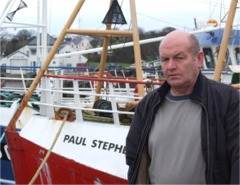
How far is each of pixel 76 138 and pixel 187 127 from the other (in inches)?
151

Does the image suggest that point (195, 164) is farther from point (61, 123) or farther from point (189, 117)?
point (61, 123)

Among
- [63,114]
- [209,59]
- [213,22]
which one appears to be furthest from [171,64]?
[213,22]

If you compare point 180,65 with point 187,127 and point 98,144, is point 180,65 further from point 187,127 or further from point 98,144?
point 98,144

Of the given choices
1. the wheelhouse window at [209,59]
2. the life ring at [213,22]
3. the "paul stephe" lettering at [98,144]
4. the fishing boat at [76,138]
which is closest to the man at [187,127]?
the fishing boat at [76,138]

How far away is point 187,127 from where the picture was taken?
2328mm

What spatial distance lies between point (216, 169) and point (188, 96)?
41 centimetres

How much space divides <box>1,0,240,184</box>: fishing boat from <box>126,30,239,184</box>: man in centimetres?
289

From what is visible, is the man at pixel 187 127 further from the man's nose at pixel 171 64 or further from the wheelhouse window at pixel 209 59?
the wheelhouse window at pixel 209 59

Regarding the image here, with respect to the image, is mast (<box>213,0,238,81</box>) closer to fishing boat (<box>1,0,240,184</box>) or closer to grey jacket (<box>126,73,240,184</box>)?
fishing boat (<box>1,0,240,184</box>)

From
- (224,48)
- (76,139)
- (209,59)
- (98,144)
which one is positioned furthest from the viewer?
(209,59)

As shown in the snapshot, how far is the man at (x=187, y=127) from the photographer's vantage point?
2.26 m

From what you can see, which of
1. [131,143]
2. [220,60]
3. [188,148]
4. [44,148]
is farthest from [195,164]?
[44,148]

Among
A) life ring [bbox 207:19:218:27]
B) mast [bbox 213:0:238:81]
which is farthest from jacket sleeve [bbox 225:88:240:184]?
life ring [bbox 207:19:218:27]

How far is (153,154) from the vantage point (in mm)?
2453
